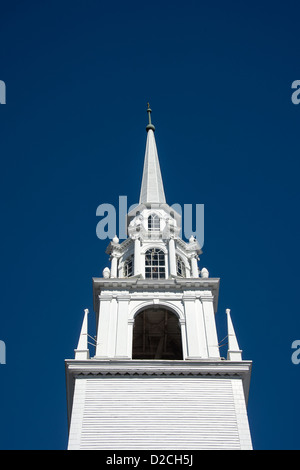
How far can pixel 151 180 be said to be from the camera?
46.2 m

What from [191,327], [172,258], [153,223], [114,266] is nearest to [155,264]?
[172,258]

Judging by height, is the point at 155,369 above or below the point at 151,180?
below

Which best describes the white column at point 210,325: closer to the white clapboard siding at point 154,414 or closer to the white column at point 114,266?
the white clapboard siding at point 154,414

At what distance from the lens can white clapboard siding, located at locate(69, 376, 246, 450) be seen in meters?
27.4

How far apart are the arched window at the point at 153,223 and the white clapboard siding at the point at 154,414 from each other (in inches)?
511

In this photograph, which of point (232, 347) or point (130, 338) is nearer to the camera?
point (232, 347)

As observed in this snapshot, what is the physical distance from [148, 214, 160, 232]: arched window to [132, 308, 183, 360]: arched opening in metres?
6.50

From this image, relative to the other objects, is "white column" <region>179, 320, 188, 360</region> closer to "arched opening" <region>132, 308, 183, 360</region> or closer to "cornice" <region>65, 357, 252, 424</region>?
"cornice" <region>65, 357, 252, 424</region>

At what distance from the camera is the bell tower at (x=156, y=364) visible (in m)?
27.8

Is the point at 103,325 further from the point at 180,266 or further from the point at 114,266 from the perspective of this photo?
the point at 180,266

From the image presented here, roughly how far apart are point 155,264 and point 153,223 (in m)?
4.00

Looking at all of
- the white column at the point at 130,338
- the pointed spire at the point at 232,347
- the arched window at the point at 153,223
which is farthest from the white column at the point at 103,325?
the arched window at the point at 153,223
